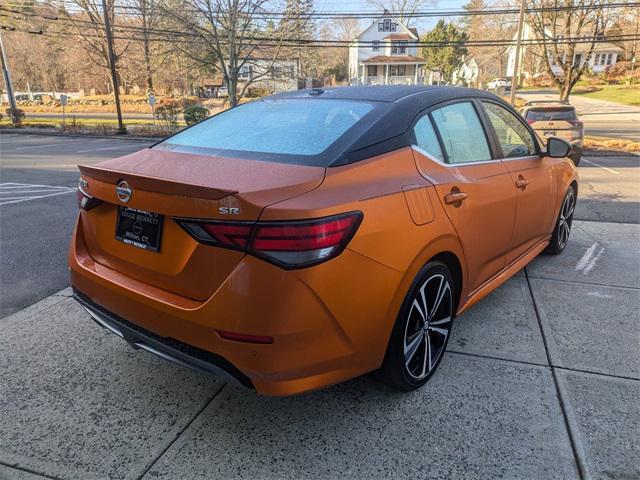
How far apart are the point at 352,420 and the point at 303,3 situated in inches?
1064

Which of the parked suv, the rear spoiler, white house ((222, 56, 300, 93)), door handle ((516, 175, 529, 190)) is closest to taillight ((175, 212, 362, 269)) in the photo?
the rear spoiler

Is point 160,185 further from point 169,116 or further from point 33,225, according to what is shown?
point 169,116

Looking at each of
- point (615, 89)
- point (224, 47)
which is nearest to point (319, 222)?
point (224, 47)

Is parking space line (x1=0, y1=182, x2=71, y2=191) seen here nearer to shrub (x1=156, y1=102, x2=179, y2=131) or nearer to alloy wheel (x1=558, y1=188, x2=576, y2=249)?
alloy wheel (x1=558, y1=188, x2=576, y2=249)

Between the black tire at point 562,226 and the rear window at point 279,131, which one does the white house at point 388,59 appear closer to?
the black tire at point 562,226

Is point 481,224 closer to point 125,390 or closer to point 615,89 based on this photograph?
point 125,390

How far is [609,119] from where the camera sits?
28.8 meters

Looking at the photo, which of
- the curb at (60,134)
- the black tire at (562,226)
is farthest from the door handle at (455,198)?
the curb at (60,134)

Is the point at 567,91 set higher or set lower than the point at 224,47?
lower

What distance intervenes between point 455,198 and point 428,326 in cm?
75

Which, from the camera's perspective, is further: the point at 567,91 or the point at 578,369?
the point at 567,91

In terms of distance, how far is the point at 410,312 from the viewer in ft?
8.17

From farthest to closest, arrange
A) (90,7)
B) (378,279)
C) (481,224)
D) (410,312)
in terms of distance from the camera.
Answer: (90,7), (481,224), (410,312), (378,279)

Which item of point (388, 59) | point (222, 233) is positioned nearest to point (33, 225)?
point (222, 233)
